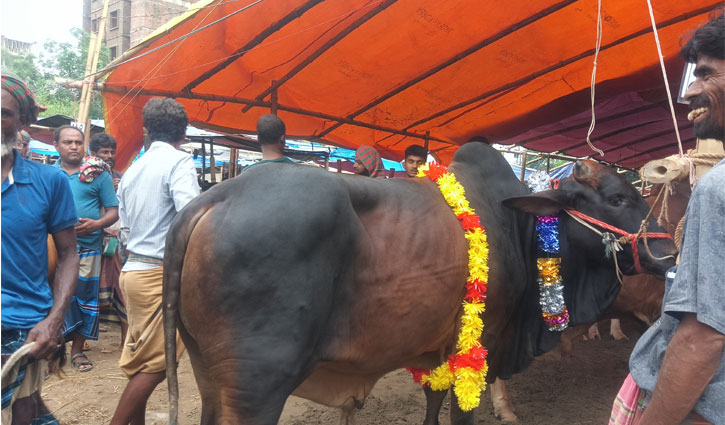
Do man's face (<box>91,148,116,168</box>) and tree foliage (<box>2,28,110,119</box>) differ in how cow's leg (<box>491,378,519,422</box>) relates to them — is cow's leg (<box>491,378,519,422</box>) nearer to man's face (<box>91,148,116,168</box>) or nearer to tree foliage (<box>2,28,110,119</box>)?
man's face (<box>91,148,116,168</box>)

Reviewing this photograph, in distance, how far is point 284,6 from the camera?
3891 millimetres

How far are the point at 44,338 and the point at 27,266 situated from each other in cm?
30

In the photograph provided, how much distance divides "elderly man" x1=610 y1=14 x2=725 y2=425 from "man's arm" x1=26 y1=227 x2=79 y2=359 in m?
2.12

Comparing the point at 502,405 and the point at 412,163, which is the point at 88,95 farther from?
the point at 502,405

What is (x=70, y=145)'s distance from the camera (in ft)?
14.5

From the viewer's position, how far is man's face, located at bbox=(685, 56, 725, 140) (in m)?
1.31

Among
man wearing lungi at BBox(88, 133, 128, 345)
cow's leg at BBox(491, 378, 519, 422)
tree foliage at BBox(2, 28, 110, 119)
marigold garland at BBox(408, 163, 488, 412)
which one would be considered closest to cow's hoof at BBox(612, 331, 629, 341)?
cow's leg at BBox(491, 378, 519, 422)

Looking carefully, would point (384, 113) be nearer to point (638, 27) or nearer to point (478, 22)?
point (478, 22)

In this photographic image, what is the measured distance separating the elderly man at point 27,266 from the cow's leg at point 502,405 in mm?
2936

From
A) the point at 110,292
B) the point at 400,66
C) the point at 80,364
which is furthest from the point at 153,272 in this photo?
the point at 400,66

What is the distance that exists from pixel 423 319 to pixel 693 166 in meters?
1.32

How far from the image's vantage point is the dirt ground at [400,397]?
12.3 ft

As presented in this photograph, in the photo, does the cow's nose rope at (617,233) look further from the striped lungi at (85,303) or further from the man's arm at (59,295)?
the striped lungi at (85,303)

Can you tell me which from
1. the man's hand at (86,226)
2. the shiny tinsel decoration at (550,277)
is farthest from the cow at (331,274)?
the man's hand at (86,226)
